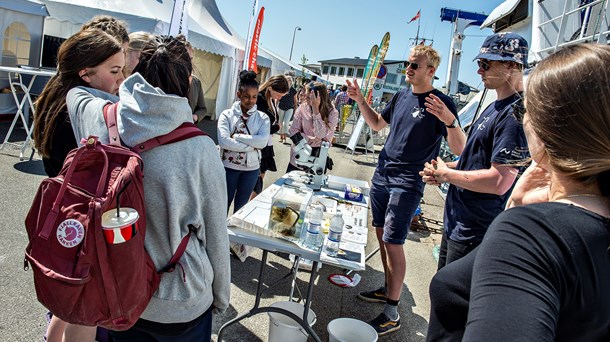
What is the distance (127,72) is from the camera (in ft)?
8.43

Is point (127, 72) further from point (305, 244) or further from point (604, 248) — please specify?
point (604, 248)

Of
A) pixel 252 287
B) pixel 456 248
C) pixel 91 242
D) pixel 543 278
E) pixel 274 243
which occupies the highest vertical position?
pixel 543 278

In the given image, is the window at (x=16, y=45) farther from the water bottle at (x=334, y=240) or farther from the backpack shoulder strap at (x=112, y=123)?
the water bottle at (x=334, y=240)

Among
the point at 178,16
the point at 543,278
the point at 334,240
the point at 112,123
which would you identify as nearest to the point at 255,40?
the point at 178,16

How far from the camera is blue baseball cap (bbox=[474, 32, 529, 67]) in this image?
2.16m

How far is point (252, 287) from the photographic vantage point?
334cm

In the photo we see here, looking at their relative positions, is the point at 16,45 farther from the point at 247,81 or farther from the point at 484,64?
the point at 484,64

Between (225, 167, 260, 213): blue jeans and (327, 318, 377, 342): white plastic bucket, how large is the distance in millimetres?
1569

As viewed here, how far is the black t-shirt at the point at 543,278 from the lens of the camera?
2.02ft

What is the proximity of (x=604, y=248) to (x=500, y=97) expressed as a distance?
5.69 feet

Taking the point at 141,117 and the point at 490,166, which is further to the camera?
the point at 490,166

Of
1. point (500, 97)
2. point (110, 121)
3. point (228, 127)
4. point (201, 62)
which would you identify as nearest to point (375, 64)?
point (201, 62)

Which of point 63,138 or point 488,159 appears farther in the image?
point 488,159

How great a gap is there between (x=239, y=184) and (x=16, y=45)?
724cm
